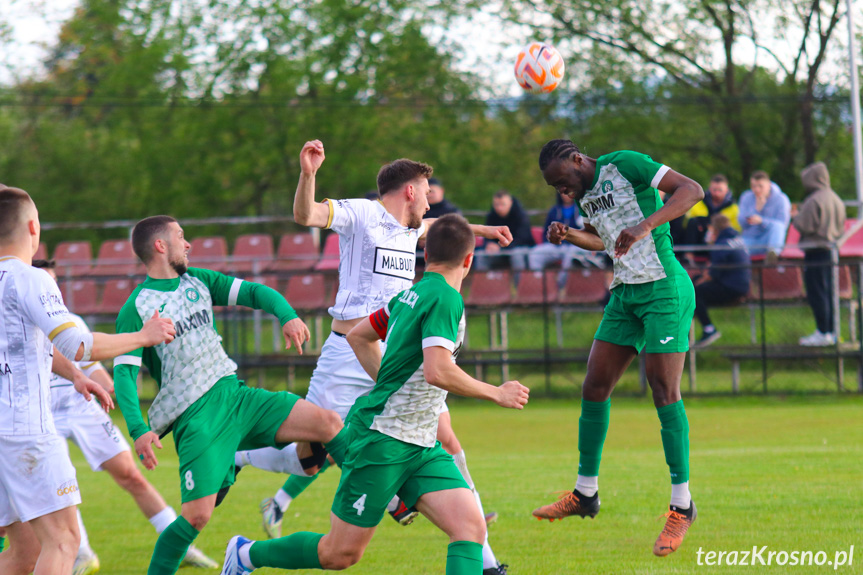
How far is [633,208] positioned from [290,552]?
2865 mm

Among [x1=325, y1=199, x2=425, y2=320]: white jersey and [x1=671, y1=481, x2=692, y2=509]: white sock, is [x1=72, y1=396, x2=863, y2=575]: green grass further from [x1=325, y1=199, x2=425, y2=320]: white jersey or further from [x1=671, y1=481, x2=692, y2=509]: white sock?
[x1=325, y1=199, x2=425, y2=320]: white jersey

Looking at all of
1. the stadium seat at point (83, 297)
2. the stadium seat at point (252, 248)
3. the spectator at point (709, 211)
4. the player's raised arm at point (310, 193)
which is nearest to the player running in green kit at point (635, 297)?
the player's raised arm at point (310, 193)

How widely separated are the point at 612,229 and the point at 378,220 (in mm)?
1457

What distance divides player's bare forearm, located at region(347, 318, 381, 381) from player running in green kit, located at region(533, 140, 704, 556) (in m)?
1.62

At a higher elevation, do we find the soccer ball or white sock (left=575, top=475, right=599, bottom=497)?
the soccer ball

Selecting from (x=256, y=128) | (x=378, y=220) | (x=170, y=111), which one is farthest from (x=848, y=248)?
(x=170, y=111)

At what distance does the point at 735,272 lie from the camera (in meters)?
13.4

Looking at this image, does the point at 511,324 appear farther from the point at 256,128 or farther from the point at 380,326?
the point at 256,128

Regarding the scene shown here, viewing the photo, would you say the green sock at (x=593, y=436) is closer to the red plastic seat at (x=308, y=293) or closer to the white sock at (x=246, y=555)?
the white sock at (x=246, y=555)

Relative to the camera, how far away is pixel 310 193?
5559 mm

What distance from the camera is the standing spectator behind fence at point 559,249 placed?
46.4ft

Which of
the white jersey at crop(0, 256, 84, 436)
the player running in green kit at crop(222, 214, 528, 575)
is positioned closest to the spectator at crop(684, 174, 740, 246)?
the player running in green kit at crop(222, 214, 528, 575)

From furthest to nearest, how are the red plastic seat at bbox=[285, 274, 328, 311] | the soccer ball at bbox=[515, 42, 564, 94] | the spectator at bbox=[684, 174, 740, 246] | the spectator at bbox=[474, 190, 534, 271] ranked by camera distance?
1. the red plastic seat at bbox=[285, 274, 328, 311]
2. the spectator at bbox=[474, 190, 534, 271]
3. the spectator at bbox=[684, 174, 740, 246]
4. the soccer ball at bbox=[515, 42, 564, 94]

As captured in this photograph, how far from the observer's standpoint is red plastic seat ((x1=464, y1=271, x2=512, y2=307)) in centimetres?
1445
